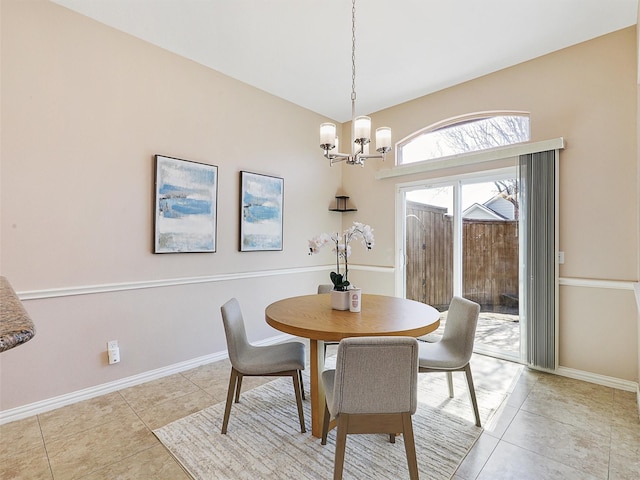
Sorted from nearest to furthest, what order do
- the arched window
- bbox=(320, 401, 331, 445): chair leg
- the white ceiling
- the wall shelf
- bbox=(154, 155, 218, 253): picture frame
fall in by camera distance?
bbox=(320, 401, 331, 445): chair leg → the white ceiling → bbox=(154, 155, 218, 253): picture frame → the arched window → the wall shelf

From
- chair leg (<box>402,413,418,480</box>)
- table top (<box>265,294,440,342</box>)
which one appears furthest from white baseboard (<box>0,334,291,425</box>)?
chair leg (<box>402,413,418,480</box>)

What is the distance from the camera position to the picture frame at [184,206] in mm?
2799

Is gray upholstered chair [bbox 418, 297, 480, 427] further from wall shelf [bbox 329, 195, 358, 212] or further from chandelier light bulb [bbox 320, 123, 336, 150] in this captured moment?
wall shelf [bbox 329, 195, 358, 212]

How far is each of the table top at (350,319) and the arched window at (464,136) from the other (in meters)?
2.14

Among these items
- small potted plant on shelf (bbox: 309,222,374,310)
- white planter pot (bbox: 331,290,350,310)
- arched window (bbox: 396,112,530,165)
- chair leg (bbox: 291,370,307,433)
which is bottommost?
chair leg (bbox: 291,370,307,433)

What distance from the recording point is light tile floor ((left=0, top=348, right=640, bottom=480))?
169 cm

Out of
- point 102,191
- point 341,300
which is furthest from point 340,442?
point 102,191

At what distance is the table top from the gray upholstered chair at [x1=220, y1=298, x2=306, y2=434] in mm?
246

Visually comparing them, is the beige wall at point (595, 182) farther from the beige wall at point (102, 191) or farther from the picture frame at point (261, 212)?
the beige wall at point (102, 191)

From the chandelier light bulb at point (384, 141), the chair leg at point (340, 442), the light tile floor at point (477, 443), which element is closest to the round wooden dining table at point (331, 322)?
the chair leg at point (340, 442)

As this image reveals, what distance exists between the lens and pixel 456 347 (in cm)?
218

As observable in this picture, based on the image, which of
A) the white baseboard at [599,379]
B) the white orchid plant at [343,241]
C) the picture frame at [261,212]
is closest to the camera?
the white orchid plant at [343,241]

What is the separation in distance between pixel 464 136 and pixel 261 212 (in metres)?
2.48

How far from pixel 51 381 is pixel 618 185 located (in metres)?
4.72
